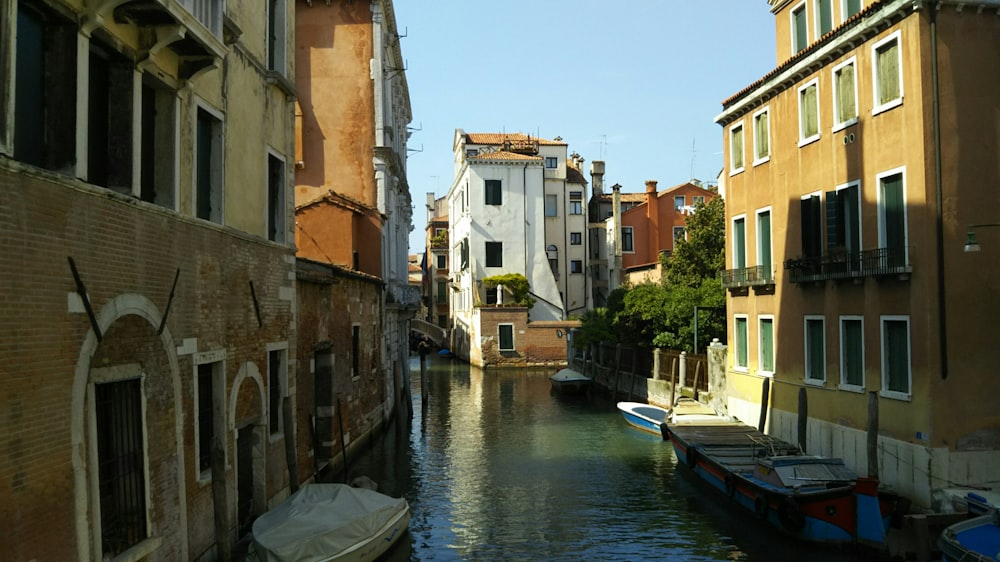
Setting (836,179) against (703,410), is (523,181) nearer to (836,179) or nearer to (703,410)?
Answer: (703,410)

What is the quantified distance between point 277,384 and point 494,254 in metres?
30.0

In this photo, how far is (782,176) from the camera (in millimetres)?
15055

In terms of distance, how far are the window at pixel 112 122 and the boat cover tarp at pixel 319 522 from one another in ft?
12.4

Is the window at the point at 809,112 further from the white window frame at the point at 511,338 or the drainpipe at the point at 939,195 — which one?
the white window frame at the point at 511,338

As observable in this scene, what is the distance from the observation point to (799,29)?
15695 mm

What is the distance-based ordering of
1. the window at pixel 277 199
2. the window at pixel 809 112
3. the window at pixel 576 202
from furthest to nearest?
1. the window at pixel 576 202
2. the window at pixel 809 112
3. the window at pixel 277 199

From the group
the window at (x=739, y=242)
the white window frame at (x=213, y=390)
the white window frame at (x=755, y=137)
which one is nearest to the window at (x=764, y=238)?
the window at (x=739, y=242)

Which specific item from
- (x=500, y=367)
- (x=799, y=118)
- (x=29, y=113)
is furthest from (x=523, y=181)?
(x=29, y=113)

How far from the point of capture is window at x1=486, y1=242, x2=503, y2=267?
40531 mm

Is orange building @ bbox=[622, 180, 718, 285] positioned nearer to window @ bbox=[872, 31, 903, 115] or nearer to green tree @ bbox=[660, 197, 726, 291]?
green tree @ bbox=[660, 197, 726, 291]

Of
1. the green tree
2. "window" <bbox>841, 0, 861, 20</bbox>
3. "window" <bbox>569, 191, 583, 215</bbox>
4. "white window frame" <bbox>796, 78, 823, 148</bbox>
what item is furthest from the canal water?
"window" <bbox>569, 191, 583, 215</bbox>

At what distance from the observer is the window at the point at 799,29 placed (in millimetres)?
15438

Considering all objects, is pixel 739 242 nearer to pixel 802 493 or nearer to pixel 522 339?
pixel 802 493

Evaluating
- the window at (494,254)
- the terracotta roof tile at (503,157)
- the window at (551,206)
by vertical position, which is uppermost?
the terracotta roof tile at (503,157)
